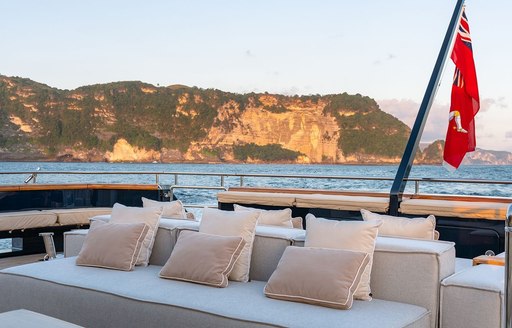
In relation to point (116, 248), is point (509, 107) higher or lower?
higher

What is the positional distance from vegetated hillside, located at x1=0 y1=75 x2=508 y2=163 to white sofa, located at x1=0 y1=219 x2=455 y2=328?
34079mm

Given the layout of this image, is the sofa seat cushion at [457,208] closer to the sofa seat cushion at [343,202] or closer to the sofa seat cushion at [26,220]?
the sofa seat cushion at [343,202]

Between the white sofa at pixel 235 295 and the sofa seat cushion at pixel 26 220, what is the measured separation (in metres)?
2.57

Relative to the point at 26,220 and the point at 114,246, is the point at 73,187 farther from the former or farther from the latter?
the point at 114,246

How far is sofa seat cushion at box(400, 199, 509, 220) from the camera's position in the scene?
437 cm

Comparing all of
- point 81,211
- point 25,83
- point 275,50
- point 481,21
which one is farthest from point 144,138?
point 81,211

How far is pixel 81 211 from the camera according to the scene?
23.0ft

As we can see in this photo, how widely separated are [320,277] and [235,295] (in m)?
0.45

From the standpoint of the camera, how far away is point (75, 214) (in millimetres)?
6902

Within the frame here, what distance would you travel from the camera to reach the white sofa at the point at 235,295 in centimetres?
283

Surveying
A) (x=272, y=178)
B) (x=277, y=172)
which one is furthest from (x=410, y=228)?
(x=277, y=172)

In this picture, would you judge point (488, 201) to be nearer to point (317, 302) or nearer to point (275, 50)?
point (317, 302)

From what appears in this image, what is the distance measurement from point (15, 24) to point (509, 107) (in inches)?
777

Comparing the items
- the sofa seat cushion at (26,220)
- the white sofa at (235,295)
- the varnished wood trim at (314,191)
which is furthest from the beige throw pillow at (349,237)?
the sofa seat cushion at (26,220)
